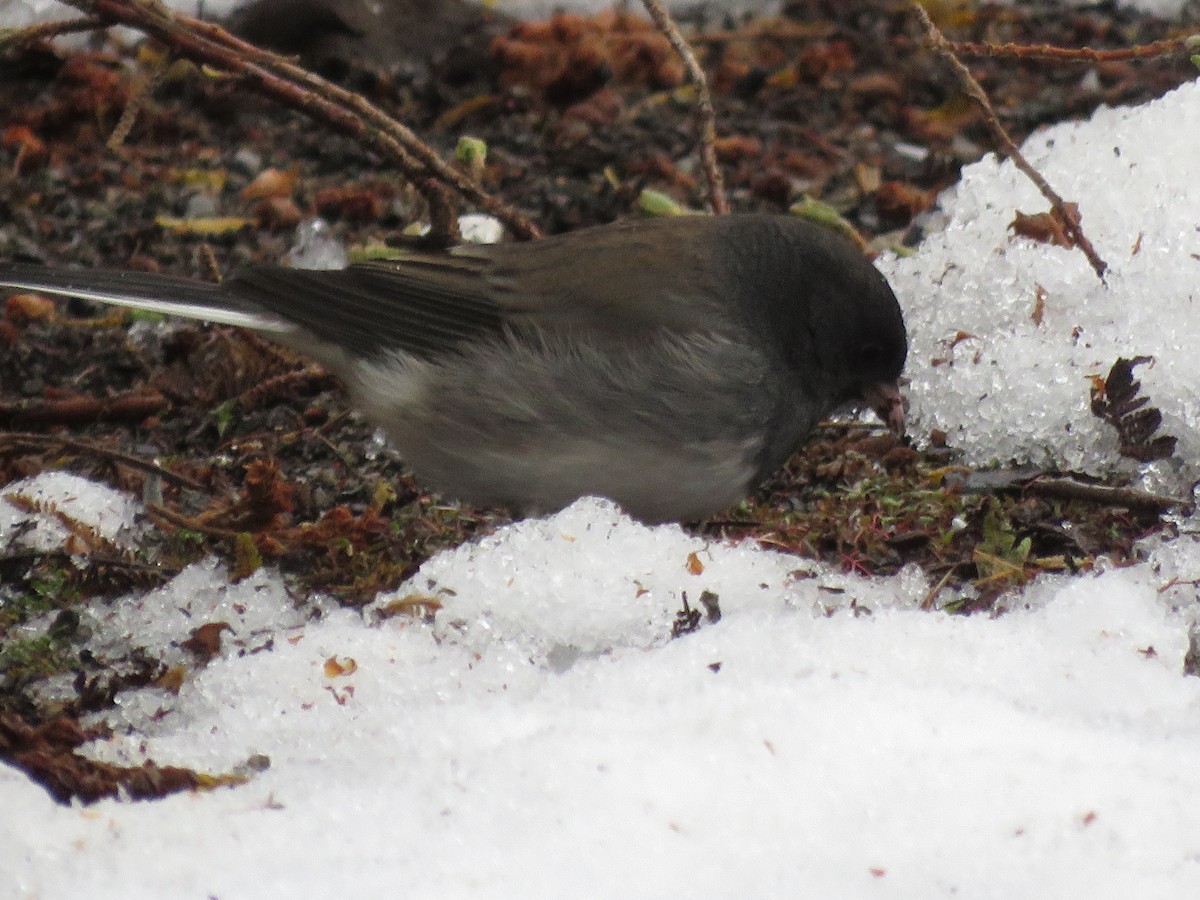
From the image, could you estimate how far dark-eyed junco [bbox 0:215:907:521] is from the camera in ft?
10.1

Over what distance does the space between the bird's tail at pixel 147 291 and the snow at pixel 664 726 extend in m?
0.39

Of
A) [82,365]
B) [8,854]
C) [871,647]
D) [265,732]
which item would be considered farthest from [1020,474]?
[82,365]

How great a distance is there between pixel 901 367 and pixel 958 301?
15.9 inches

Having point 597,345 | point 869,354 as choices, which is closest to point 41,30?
point 597,345

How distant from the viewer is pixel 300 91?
3.82 meters

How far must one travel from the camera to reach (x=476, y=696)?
243 centimetres

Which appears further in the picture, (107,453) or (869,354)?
(869,354)

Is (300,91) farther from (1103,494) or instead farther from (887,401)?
(1103,494)

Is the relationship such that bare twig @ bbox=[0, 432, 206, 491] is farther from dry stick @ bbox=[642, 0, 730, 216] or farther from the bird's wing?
dry stick @ bbox=[642, 0, 730, 216]

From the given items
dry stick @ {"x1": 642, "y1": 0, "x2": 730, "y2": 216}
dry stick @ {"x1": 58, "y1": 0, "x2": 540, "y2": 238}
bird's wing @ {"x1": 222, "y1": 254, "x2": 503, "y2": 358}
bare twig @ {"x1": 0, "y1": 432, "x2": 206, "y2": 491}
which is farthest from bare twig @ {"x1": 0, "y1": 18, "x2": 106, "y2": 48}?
dry stick @ {"x1": 642, "y1": 0, "x2": 730, "y2": 216}

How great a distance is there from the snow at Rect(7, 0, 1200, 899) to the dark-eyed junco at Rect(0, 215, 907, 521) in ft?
0.86

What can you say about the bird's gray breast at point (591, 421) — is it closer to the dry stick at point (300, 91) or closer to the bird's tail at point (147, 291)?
the bird's tail at point (147, 291)

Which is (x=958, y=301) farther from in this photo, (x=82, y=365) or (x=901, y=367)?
(x=82, y=365)

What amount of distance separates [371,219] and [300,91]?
2.55ft
